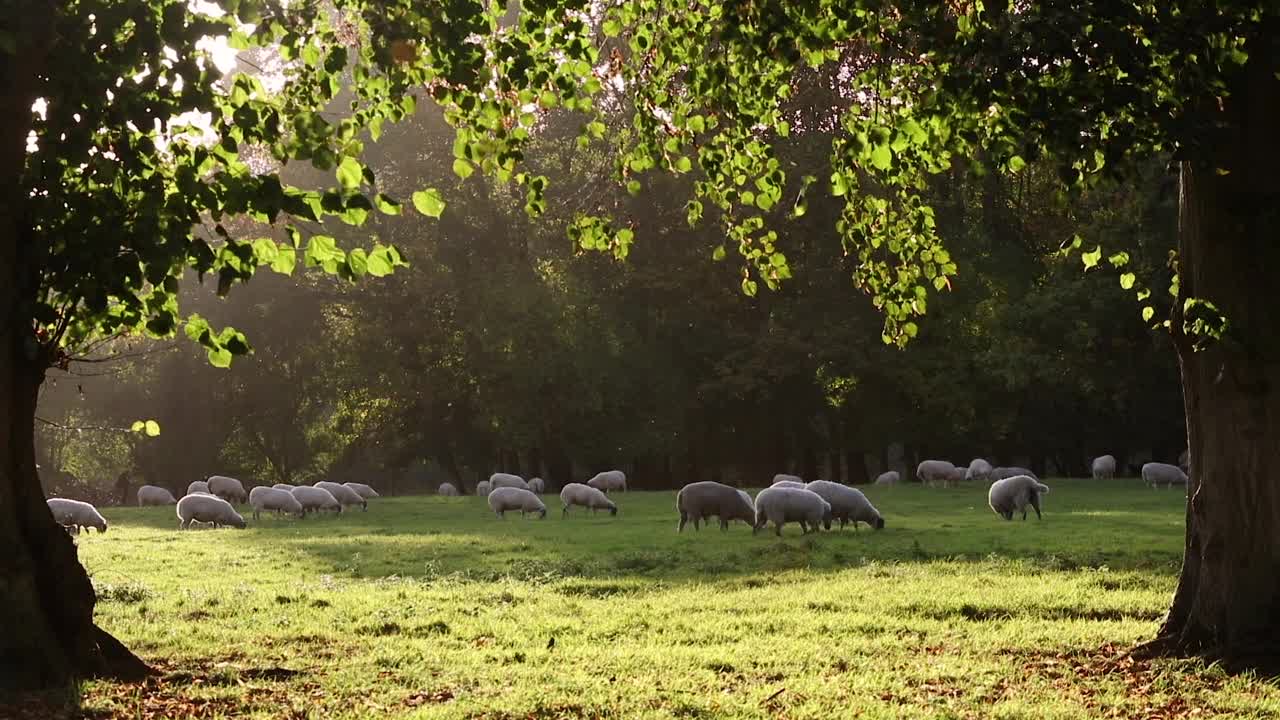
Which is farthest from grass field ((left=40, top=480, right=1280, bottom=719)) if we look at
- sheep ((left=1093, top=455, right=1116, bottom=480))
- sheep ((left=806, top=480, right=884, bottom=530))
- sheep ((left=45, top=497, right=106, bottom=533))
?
sheep ((left=1093, top=455, right=1116, bottom=480))

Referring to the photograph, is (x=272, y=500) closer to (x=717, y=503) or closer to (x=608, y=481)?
(x=608, y=481)

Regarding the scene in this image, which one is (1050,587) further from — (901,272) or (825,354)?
(825,354)

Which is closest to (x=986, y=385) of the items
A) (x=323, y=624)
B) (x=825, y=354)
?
(x=825, y=354)

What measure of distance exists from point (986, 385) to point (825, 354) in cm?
662

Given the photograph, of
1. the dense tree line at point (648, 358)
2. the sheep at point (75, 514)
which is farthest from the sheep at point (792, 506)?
the sheep at point (75, 514)

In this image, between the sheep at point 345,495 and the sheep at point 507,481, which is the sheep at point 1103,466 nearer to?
the sheep at point 507,481

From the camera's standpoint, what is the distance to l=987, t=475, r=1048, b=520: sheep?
29.0m

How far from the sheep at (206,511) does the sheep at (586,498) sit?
863 centimetres

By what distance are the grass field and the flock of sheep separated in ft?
2.70

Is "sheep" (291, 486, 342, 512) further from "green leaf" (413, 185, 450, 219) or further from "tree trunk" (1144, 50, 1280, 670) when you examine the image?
"green leaf" (413, 185, 450, 219)

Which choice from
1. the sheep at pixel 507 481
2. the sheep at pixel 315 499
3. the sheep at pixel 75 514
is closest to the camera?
the sheep at pixel 75 514

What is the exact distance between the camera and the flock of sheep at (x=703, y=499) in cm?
2612

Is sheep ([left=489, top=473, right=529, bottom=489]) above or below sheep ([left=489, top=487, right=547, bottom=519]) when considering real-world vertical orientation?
above

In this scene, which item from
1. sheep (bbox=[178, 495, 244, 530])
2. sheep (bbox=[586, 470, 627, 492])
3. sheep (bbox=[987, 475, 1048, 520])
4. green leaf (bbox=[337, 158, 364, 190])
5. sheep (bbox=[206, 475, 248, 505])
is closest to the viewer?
green leaf (bbox=[337, 158, 364, 190])
